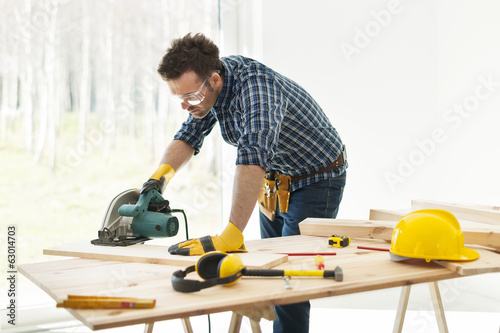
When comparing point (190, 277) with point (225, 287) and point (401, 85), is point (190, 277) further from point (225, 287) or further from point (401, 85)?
point (401, 85)

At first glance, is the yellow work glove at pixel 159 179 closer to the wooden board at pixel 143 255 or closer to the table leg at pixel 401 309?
the wooden board at pixel 143 255

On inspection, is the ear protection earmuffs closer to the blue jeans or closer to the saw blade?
the saw blade

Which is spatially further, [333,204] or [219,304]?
[333,204]

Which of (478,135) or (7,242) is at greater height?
(478,135)

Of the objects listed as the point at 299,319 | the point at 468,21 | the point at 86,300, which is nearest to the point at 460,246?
the point at 299,319

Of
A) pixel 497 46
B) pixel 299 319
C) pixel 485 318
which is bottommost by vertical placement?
pixel 485 318

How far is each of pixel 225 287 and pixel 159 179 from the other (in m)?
0.92

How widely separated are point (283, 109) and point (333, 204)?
0.59 meters

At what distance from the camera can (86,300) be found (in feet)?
4.14

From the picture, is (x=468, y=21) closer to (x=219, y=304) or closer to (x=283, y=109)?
(x=283, y=109)

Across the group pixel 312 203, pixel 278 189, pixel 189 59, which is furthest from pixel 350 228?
pixel 189 59

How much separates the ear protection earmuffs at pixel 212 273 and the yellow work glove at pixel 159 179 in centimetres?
67

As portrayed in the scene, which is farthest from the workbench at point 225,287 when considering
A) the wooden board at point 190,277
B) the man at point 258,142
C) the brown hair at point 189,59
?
the brown hair at point 189,59

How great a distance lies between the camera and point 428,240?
163 centimetres
